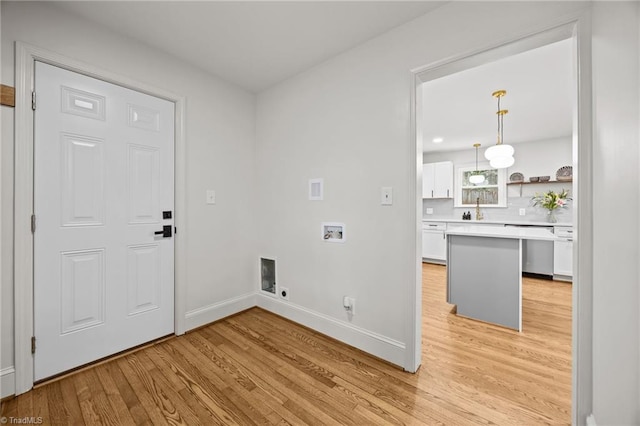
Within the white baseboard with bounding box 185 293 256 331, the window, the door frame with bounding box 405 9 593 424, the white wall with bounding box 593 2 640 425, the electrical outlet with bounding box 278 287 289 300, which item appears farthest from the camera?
the window

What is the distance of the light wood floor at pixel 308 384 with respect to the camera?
140 cm

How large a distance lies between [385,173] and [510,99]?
2.39 m

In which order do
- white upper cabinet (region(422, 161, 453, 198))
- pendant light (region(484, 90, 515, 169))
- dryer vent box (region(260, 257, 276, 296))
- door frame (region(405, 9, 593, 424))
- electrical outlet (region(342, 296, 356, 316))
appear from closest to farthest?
1. door frame (region(405, 9, 593, 424))
2. electrical outlet (region(342, 296, 356, 316))
3. dryer vent box (region(260, 257, 276, 296))
4. pendant light (region(484, 90, 515, 169))
5. white upper cabinet (region(422, 161, 453, 198))

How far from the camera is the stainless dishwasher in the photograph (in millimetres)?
4246

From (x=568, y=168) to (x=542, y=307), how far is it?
314 cm

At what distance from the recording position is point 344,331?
2.16 meters

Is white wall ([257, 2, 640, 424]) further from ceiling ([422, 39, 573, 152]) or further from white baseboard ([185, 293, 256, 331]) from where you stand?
ceiling ([422, 39, 573, 152])

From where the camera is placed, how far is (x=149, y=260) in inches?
83.4

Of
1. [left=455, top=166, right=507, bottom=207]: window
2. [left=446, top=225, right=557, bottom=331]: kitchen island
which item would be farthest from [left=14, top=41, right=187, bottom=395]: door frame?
[left=455, top=166, right=507, bottom=207]: window

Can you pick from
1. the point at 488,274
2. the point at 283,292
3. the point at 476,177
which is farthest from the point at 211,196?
the point at 476,177

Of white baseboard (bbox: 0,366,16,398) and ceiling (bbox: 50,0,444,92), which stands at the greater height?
ceiling (bbox: 50,0,444,92)

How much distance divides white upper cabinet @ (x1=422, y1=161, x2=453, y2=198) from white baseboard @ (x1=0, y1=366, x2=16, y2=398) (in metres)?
6.31

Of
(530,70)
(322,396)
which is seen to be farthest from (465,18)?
(322,396)

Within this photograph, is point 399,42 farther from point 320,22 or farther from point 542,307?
point 542,307
